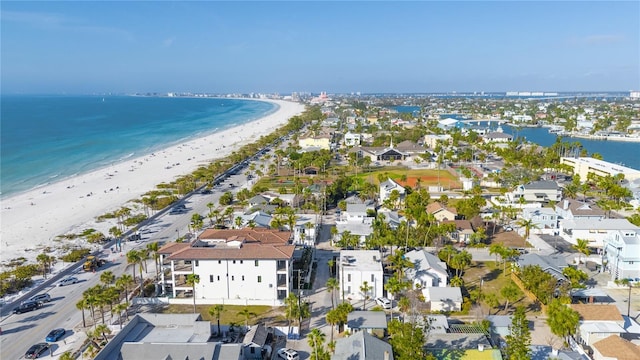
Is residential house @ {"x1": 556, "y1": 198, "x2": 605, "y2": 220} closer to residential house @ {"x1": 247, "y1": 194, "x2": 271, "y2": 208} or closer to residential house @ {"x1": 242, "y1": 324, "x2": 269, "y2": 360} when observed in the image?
residential house @ {"x1": 247, "y1": 194, "x2": 271, "y2": 208}

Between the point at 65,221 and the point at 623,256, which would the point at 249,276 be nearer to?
the point at 623,256

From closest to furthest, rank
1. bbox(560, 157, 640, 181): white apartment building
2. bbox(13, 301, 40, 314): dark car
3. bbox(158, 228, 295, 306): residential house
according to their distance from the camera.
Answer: bbox(13, 301, 40, 314): dark car → bbox(158, 228, 295, 306): residential house → bbox(560, 157, 640, 181): white apartment building

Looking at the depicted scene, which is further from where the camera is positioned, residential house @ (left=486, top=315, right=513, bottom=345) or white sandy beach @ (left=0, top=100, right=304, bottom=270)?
white sandy beach @ (left=0, top=100, right=304, bottom=270)

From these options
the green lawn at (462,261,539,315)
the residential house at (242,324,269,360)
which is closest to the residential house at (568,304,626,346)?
the green lawn at (462,261,539,315)

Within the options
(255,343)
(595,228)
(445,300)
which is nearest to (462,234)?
(595,228)

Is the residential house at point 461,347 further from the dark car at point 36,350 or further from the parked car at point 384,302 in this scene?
the dark car at point 36,350

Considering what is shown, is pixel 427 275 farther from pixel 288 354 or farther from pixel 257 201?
pixel 257 201
